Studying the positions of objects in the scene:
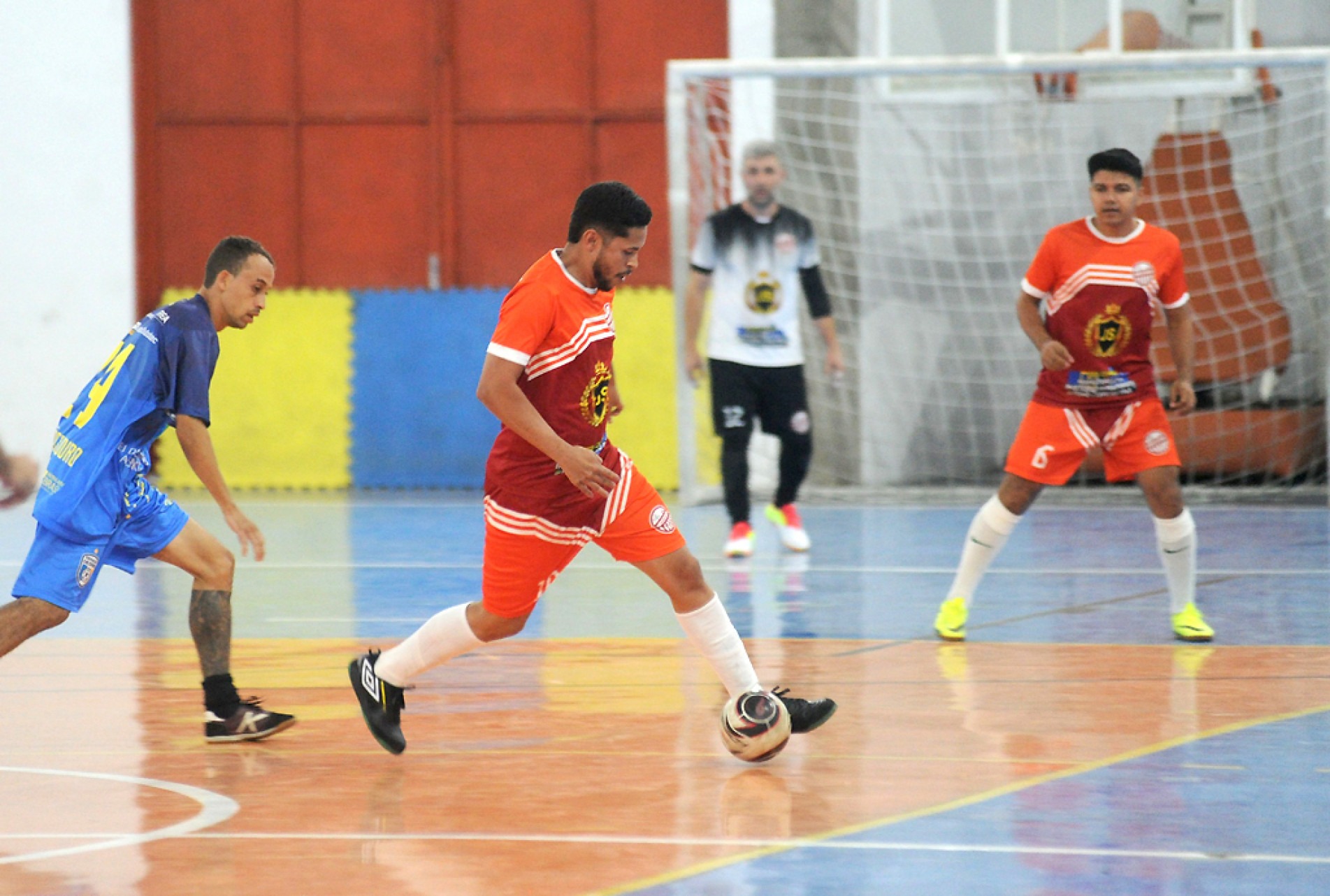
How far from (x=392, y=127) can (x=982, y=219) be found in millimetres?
5558

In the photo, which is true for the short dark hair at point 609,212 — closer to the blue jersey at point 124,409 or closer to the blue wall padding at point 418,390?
the blue jersey at point 124,409

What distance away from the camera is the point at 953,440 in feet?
47.2

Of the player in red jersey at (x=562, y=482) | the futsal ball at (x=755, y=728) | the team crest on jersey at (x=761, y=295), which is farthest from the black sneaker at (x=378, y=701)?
the team crest on jersey at (x=761, y=295)

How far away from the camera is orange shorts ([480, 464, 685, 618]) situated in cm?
513

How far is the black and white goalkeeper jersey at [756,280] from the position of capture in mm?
10117

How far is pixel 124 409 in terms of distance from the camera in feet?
17.6

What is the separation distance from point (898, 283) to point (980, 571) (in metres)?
7.32

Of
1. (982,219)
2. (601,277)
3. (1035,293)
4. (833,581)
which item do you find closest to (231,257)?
(601,277)

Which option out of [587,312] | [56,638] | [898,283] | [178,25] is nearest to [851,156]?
[898,283]

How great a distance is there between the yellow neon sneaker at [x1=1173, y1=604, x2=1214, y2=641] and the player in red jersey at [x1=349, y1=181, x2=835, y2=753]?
2441mm

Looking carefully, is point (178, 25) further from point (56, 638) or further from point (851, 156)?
point (56, 638)

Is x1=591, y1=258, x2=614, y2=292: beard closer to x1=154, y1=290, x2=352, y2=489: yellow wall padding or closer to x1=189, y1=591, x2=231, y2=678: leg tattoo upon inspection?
x1=189, y1=591, x2=231, y2=678: leg tattoo

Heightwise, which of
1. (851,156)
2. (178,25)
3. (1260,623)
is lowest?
(1260,623)

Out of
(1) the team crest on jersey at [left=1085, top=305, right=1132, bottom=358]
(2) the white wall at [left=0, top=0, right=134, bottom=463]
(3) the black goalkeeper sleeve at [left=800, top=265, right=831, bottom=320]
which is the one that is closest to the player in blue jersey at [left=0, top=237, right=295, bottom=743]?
(1) the team crest on jersey at [left=1085, top=305, right=1132, bottom=358]
